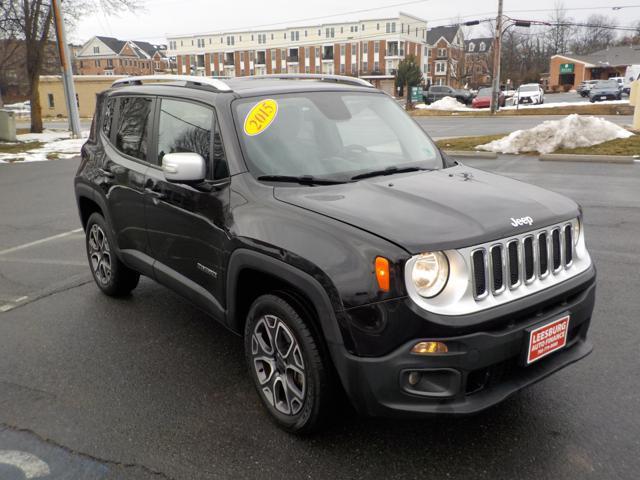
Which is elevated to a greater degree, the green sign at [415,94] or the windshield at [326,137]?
the windshield at [326,137]

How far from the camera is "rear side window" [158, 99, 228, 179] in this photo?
11.5 feet

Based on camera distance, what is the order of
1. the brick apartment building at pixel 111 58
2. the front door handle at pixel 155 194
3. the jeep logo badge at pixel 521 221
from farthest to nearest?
the brick apartment building at pixel 111 58, the front door handle at pixel 155 194, the jeep logo badge at pixel 521 221

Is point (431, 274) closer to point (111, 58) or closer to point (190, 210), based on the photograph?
point (190, 210)

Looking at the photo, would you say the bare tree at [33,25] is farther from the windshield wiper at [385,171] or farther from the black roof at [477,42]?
the black roof at [477,42]

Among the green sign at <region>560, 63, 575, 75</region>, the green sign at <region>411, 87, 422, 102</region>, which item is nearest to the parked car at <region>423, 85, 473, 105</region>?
the green sign at <region>411, 87, 422, 102</region>

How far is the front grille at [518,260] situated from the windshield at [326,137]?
107 centimetres

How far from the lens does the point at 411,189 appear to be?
10.3 feet

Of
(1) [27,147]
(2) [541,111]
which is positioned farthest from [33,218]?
(2) [541,111]

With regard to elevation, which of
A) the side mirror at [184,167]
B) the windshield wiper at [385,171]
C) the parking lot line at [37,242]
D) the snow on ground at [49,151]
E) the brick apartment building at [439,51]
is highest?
the brick apartment building at [439,51]

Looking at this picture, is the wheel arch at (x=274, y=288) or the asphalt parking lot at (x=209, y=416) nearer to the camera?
the wheel arch at (x=274, y=288)

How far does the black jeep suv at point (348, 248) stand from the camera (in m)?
2.52

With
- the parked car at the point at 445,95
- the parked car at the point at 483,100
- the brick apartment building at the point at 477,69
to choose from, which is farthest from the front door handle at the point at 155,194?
the brick apartment building at the point at 477,69

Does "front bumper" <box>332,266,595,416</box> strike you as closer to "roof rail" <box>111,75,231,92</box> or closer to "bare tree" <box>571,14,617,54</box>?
"roof rail" <box>111,75,231,92</box>

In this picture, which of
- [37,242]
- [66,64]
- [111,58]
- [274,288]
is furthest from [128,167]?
[111,58]
